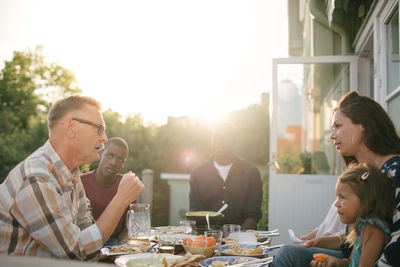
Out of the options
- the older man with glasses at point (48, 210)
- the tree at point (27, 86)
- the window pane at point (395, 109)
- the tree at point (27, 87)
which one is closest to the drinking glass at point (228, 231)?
the older man with glasses at point (48, 210)

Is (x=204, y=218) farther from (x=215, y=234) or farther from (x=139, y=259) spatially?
(x=139, y=259)

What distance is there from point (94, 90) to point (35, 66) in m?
16.2

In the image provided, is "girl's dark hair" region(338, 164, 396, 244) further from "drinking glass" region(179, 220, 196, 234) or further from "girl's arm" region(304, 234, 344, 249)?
"drinking glass" region(179, 220, 196, 234)

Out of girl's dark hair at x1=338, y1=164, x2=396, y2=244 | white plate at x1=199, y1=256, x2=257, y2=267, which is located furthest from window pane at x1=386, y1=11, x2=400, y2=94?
white plate at x1=199, y1=256, x2=257, y2=267

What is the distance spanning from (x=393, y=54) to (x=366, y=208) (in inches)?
71.7

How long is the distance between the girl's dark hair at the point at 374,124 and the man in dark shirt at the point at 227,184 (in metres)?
1.38

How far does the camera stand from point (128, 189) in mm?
1500

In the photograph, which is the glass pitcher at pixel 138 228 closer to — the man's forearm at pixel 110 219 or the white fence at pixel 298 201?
the man's forearm at pixel 110 219

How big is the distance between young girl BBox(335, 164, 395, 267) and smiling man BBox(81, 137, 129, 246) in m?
1.73

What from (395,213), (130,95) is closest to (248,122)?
(130,95)

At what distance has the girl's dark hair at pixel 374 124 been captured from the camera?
1.72 m

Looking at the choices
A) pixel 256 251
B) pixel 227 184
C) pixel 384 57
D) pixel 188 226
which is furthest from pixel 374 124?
pixel 227 184

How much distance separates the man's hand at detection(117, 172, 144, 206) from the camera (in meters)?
1.47

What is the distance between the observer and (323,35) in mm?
5312
